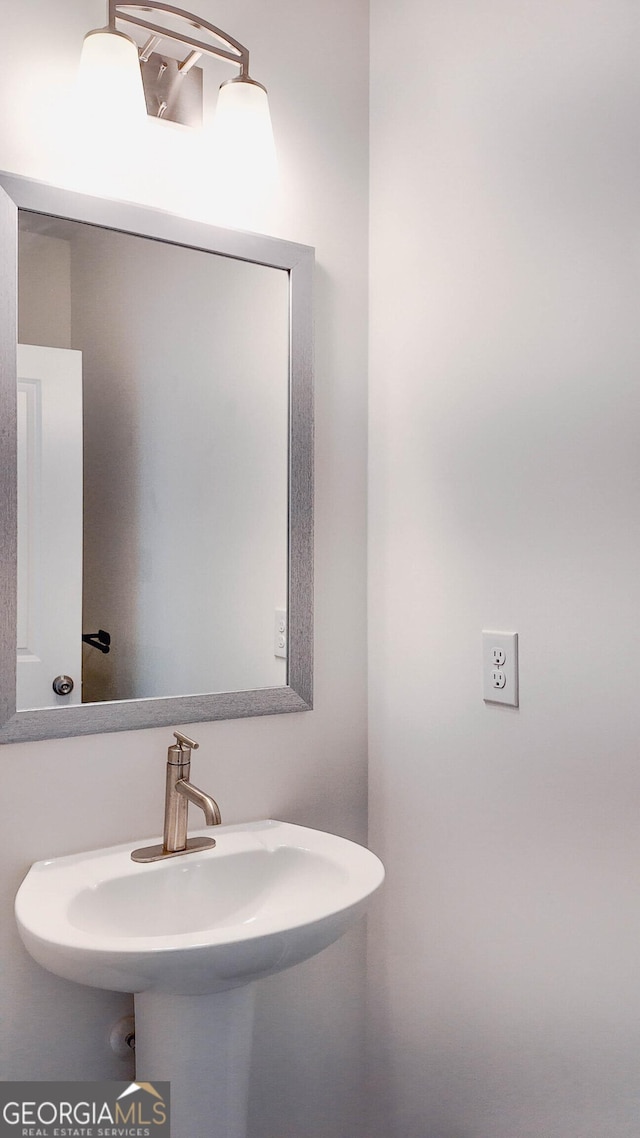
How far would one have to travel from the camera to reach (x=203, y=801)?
1.21 metres

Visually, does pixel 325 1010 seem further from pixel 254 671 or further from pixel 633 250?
pixel 633 250

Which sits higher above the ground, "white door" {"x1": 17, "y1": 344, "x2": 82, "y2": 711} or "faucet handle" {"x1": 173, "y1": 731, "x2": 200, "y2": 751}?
"white door" {"x1": 17, "y1": 344, "x2": 82, "y2": 711}

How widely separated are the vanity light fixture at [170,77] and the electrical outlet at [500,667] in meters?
0.89

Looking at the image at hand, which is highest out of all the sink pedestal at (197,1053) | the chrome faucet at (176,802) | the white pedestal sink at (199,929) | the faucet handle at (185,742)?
the faucet handle at (185,742)

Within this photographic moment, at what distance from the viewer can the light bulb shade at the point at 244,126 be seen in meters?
1.37

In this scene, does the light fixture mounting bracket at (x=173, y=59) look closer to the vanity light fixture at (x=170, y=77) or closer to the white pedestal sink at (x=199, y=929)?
the vanity light fixture at (x=170, y=77)

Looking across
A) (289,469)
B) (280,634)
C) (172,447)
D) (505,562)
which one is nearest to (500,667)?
(505,562)

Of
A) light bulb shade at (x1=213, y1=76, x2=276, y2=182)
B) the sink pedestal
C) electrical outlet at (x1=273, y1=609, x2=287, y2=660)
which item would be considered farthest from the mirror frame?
the sink pedestal

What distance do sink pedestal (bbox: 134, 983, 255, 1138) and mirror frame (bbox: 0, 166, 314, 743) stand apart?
0.41 m

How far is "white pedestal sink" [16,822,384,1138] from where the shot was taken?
995 millimetres

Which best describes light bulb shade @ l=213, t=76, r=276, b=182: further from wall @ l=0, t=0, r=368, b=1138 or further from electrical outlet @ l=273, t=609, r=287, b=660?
electrical outlet @ l=273, t=609, r=287, b=660

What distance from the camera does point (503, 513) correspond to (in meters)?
1.32

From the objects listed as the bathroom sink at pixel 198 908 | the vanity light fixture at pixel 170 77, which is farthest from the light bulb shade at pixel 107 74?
the bathroom sink at pixel 198 908

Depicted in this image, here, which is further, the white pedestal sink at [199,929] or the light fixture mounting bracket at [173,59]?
the light fixture mounting bracket at [173,59]
